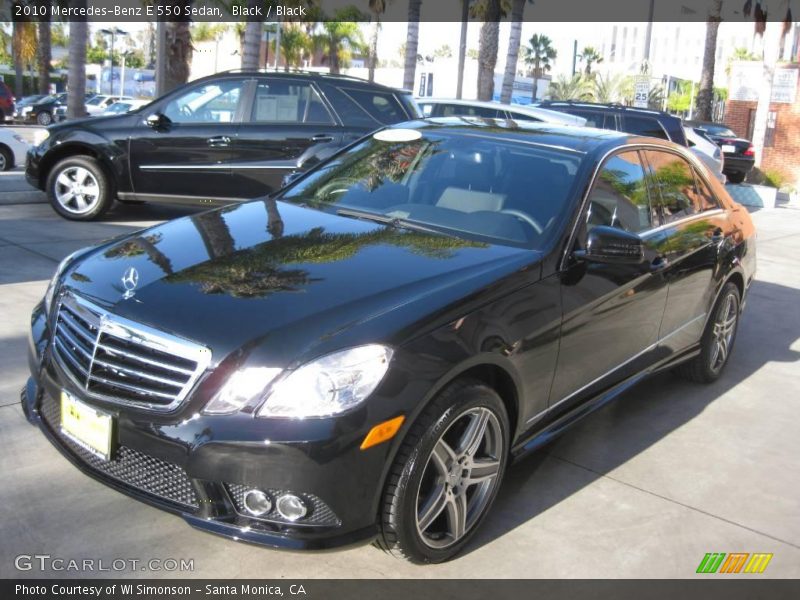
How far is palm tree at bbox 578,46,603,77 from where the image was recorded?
92.2 meters

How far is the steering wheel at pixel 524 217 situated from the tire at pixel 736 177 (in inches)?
828

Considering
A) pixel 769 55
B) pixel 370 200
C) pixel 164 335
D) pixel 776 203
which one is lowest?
pixel 776 203

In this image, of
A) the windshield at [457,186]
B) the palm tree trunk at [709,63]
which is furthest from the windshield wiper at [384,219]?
the palm tree trunk at [709,63]

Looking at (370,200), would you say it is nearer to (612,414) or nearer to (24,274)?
(612,414)

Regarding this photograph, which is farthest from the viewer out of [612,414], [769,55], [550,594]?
[769,55]

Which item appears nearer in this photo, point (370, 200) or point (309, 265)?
point (309, 265)

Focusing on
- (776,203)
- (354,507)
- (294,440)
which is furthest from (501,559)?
(776,203)

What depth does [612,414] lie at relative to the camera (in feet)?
17.1

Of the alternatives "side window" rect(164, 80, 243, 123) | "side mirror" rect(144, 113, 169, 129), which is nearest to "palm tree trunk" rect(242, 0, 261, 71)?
"side window" rect(164, 80, 243, 123)

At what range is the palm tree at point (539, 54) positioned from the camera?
90562mm

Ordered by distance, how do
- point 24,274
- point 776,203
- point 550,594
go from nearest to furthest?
1. point 550,594
2. point 24,274
3. point 776,203

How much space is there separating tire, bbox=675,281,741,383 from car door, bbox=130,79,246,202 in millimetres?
5409

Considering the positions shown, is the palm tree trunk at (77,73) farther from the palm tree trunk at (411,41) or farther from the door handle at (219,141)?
the palm tree trunk at (411,41)

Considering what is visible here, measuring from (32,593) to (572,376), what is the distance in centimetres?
235
